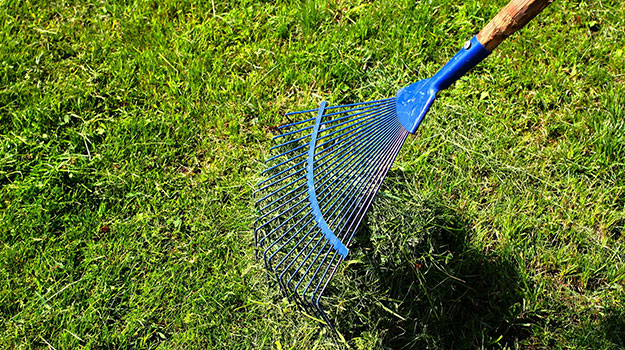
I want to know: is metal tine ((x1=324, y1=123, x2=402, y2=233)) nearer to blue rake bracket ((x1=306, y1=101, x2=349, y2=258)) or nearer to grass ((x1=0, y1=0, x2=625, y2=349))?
blue rake bracket ((x1=306, y1=101, x2=349, y2=258))

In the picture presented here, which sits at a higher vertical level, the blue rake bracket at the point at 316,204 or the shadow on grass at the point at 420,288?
→ the blue rake bracket at the point at 316,204

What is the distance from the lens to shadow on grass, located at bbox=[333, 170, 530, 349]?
2.63m

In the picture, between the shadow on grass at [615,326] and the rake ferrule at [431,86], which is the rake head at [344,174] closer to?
the rake ferrule at [431,86]

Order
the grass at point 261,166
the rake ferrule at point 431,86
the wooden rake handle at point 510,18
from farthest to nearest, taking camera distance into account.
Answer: the grass at point 261,166
the rake ferrule at point 431,86
the wooden rake handle at point 510,18

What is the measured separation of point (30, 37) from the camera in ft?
12.0

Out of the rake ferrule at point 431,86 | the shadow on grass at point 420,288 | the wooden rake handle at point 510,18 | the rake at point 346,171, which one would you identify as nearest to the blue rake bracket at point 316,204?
the rake at point 346,171

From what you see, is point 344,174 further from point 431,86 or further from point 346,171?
point 431,86

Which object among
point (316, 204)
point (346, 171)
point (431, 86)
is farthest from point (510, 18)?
point (316, 204)

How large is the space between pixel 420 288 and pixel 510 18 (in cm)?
121

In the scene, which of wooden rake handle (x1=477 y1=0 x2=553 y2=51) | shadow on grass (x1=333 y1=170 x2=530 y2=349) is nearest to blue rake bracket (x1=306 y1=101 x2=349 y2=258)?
shadow on grass (x1=333 y1=170 x2=530 y2=349)

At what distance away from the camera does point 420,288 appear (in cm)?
265

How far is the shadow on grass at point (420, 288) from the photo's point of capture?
2.63 metres

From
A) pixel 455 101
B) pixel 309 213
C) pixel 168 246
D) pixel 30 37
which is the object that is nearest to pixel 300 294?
pixel 309 213

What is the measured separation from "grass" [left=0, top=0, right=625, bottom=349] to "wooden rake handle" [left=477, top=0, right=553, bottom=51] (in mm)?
901
